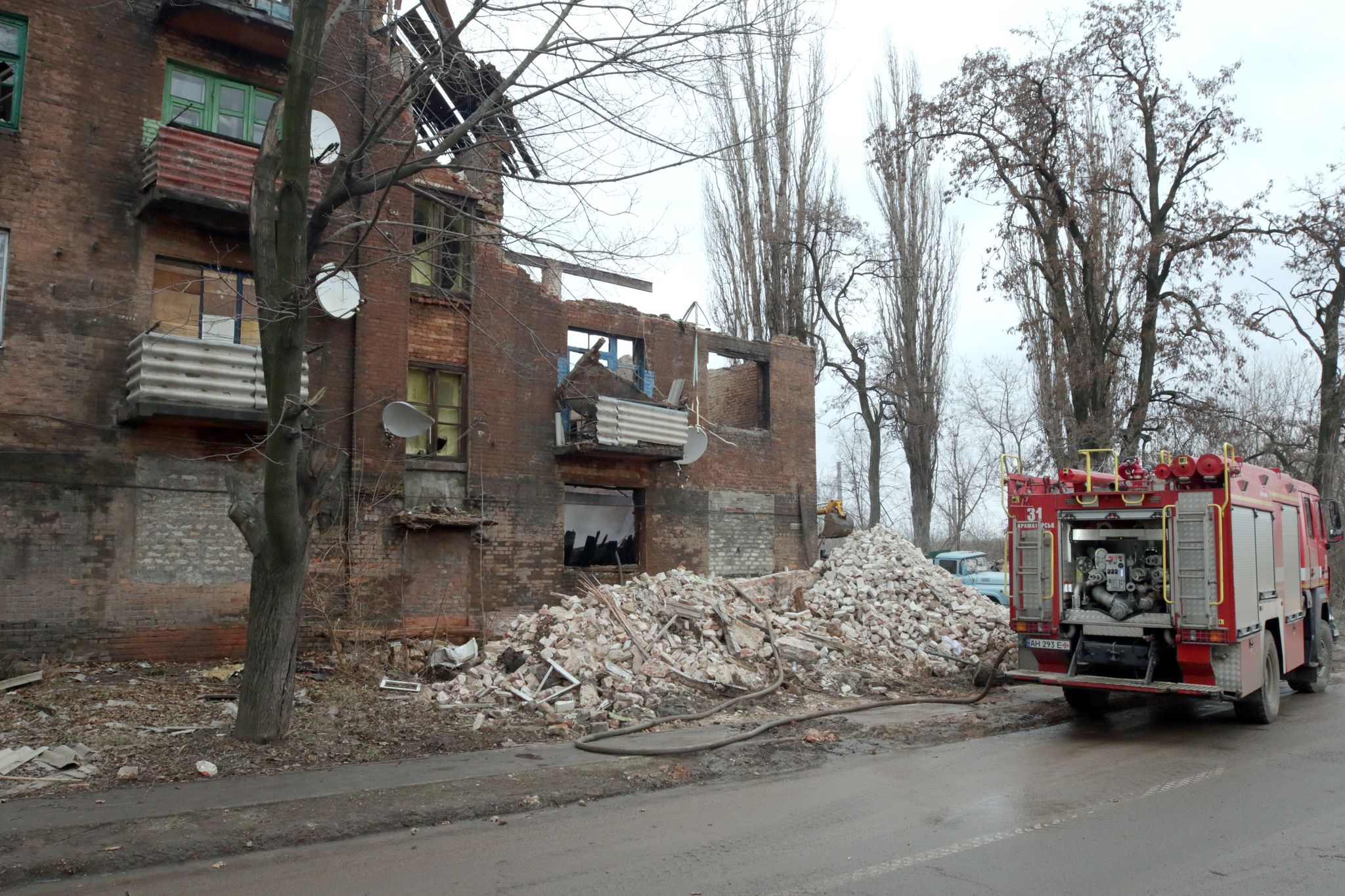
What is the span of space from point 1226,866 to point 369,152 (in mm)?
9072

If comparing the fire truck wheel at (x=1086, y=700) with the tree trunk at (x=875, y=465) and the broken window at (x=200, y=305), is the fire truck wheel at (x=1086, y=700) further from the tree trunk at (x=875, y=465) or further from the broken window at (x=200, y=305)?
the tree trunk at (x=875, y=465)

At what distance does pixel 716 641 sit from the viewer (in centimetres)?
1428

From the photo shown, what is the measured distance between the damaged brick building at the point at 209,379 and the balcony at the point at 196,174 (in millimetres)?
34

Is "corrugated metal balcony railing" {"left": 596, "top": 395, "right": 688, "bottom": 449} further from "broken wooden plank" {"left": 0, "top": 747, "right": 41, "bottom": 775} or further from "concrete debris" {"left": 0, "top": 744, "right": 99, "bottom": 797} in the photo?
"broken wooden plank" {"left": 0, "top": 747, "right": 41, "bottom": 775}

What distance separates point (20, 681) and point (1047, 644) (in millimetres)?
12409

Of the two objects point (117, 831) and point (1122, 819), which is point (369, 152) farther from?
point (1122, 819)

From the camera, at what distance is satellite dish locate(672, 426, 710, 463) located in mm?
19953

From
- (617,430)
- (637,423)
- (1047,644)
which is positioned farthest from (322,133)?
(1047,644)

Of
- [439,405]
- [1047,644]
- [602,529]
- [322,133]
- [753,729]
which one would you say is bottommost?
[753,729]

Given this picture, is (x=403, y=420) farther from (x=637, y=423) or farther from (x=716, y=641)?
(x=716, y=641)

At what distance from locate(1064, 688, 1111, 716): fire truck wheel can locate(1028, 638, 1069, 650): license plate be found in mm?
1309

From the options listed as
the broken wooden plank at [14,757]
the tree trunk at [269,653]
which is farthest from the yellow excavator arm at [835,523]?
the broken wooden plank at [14,757]

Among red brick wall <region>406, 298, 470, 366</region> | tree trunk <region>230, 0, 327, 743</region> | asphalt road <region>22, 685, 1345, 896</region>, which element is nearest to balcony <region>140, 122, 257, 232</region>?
red brick wall <region>406, 298, 470, 366</region>

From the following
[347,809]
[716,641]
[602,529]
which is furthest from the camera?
[602,529]
